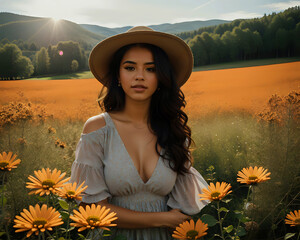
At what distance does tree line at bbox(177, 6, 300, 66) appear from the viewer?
2954mm

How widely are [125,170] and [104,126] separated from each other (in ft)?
0.86

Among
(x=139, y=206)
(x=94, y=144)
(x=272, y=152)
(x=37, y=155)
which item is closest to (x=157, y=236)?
(x=139, y=206)

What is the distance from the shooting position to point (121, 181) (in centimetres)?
137

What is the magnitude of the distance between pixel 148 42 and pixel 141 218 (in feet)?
2.99

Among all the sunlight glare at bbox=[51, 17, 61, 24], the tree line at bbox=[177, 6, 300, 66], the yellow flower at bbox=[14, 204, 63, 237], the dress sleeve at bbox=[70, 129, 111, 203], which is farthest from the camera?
the tree line at bbox=[177, 6, 300, 66]

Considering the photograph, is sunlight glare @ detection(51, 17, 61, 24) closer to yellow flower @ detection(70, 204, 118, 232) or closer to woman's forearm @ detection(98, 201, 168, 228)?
woman's forearm @ detection(98, 201, 168, 228)

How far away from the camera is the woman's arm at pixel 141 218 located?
4.44ft

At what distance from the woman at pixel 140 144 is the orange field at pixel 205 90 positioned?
108 centimetres

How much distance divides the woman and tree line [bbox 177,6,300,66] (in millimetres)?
1444

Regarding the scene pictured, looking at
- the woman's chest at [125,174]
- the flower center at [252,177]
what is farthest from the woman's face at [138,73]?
the flower center at [252,177]

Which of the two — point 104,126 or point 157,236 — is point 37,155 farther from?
point 157,236

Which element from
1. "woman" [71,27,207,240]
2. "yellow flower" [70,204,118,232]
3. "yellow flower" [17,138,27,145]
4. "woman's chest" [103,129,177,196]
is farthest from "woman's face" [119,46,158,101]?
"yellow flower" [17,138,27,145]

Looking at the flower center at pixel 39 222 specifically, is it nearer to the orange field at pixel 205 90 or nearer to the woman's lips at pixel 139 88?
the woman's lips at pixel 139 88

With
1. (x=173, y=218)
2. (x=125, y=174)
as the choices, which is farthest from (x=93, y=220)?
(x=173, y=218)
